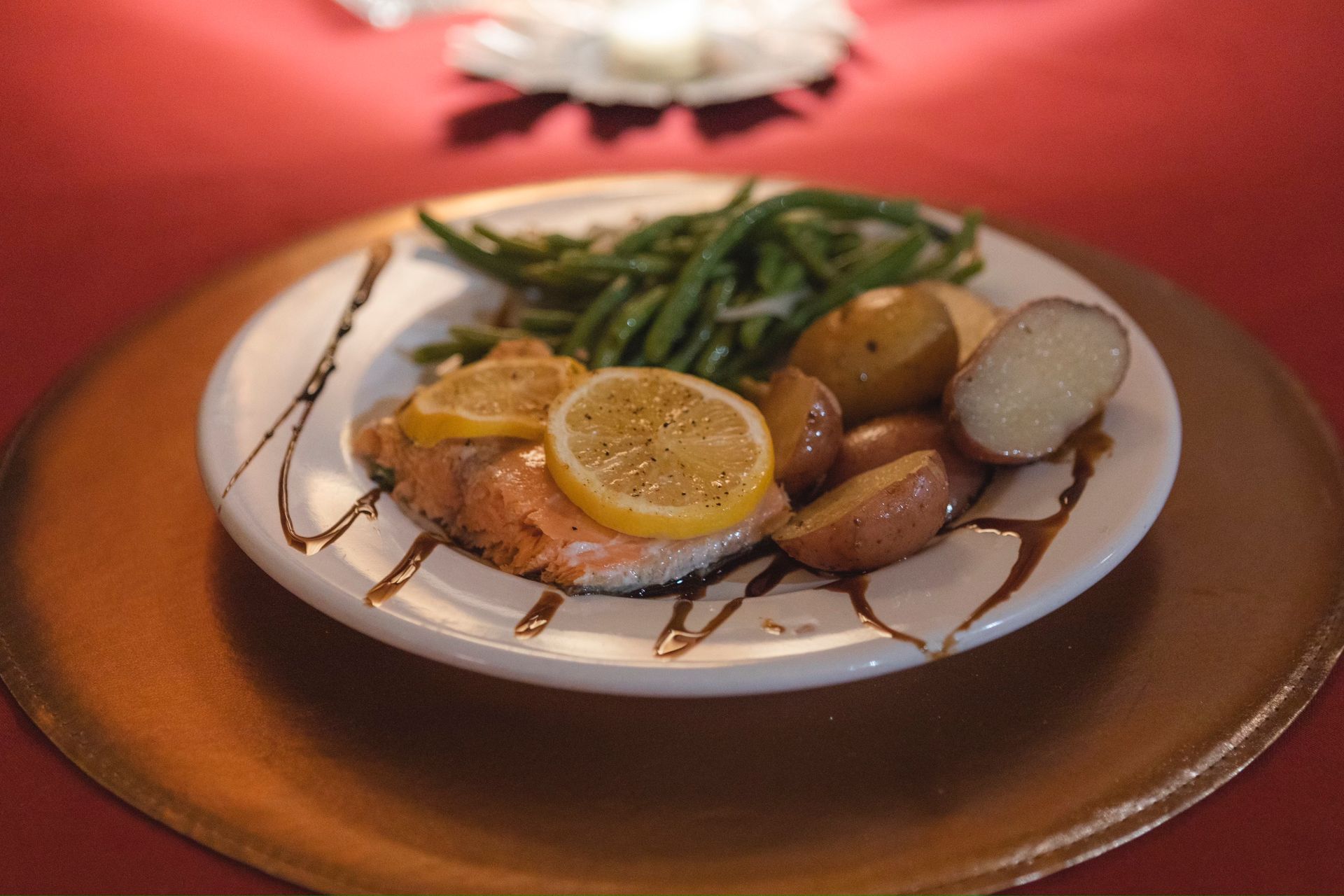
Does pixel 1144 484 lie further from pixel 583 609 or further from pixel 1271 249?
pixel 1271 249

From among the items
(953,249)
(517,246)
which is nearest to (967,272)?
(953,249)

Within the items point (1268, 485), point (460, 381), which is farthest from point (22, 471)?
point (1268, 485)

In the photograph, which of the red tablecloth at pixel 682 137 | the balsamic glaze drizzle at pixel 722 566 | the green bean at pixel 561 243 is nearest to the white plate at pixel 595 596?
the balsamic glaze drizzle at pixel 722 566

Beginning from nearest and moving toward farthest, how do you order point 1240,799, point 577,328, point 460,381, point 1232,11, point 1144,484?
point 1240,799 < point 1144,484 < point 460,381 < point 577,328 < point 1232,11

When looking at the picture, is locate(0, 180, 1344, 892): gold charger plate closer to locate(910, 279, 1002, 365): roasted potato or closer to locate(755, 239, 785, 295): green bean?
locate(910, 279, 1002, 365): roasted potato

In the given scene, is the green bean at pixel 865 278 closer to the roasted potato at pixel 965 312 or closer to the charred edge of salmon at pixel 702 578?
the roasted potato at pixel 965 312

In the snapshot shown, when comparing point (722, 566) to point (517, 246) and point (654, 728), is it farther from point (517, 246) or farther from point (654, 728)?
point (517, 246)
